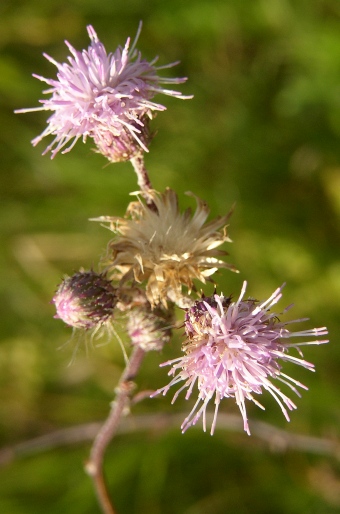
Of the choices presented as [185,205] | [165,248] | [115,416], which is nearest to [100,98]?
[165,248]

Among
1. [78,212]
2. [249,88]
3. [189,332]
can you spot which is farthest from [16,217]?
[189,332]

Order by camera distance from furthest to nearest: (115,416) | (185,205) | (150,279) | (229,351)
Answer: (185,205) → (115,416) → (150,279) → (229,351)

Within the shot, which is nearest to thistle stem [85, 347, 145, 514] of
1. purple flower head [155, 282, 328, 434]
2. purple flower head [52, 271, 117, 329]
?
purple flower head [52, 271, 117, 329]

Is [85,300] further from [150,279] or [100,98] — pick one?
[100,98]

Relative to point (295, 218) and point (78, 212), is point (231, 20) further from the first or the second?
point (78, 212)

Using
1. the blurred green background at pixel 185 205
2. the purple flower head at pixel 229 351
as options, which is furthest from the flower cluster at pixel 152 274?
the blurred green background at pixel 185 205

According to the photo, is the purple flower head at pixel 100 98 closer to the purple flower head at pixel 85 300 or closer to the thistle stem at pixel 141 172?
the thistle stem at pixel 141 172

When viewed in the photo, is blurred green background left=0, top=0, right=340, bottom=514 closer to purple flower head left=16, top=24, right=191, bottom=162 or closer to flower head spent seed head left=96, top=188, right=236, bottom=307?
flower head spent seed head left=96, top=188, right=236, bottom=307
